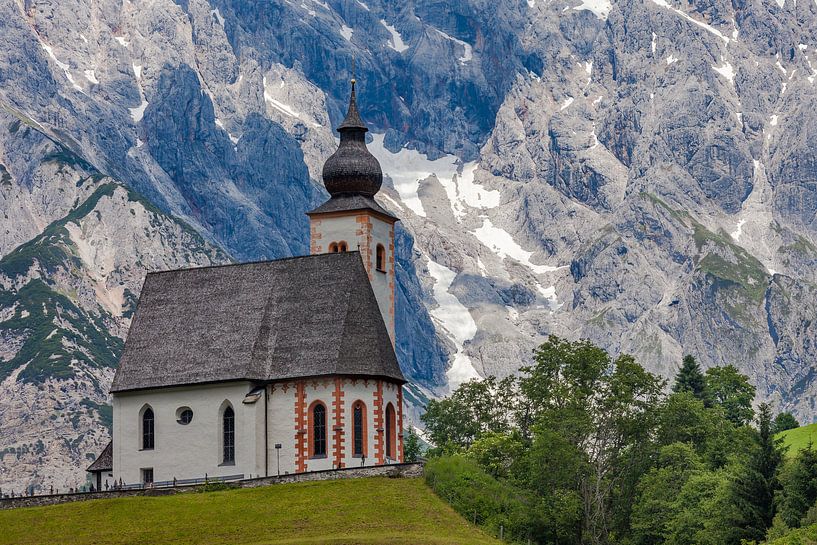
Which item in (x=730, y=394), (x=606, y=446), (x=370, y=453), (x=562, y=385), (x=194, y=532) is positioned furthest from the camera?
(x=730, y=394)

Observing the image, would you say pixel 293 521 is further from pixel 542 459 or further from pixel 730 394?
pixel 730 394

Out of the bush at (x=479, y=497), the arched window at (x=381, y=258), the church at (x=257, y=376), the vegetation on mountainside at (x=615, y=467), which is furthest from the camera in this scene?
the arched window at (x=381, y=258)

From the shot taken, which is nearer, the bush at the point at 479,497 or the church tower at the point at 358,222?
the bush at the point at 479,497

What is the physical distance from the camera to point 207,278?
127 meters

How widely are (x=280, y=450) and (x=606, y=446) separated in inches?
1006

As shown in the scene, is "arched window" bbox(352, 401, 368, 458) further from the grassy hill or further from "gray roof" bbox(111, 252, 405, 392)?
the grassy hill

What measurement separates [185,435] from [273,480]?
1489 centimetres

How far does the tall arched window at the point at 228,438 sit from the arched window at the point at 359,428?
8966mm

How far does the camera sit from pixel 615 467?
125 meters

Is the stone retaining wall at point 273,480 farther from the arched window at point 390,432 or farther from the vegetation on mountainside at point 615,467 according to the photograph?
the arched window at point 390,432

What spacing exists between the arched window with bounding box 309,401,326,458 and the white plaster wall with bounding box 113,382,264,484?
3771 mm

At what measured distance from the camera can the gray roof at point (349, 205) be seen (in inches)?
5344

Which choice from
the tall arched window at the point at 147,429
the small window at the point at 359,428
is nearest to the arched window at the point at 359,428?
the small window at the point at 359,428

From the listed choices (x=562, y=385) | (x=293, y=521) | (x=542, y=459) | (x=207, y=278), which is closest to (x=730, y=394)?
(x=562, y=385)
